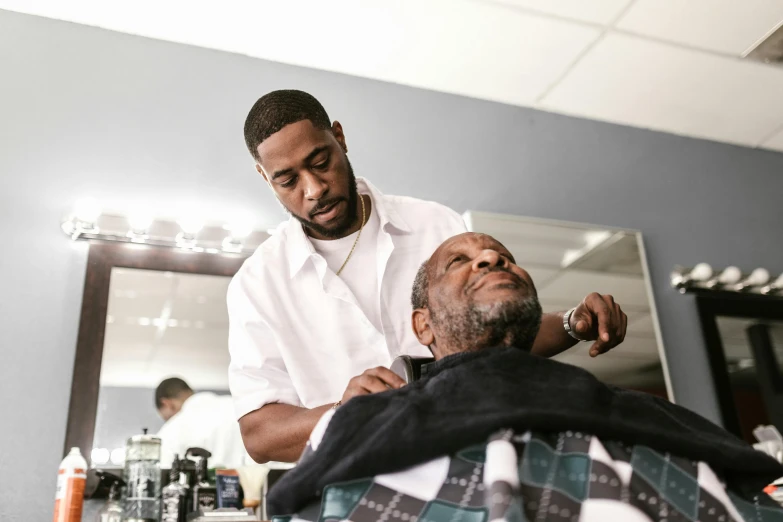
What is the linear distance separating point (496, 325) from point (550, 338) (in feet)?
0.74

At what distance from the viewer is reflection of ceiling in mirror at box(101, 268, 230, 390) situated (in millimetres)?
2162

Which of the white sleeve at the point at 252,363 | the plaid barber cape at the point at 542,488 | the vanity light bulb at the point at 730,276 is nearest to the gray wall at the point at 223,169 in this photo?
the vanity light bulb at the point at 730,276

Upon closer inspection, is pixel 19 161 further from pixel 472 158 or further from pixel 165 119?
pixel 472 158

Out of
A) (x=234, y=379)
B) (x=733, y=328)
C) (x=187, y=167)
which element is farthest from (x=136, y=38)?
(x=733, y=328)

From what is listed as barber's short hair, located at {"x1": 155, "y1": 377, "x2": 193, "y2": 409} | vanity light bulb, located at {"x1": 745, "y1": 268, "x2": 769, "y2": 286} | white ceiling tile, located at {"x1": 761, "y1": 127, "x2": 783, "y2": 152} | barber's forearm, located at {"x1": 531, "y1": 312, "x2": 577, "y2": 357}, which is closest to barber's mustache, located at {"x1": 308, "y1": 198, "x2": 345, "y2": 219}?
barber's forearm, located at {"x1": 531, "y1": 312, "x2": 577, "y2": 357}

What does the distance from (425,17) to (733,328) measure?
1842mm

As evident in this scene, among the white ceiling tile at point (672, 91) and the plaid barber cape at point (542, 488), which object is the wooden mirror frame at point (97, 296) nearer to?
the plaid barber cape at point (542, 488)

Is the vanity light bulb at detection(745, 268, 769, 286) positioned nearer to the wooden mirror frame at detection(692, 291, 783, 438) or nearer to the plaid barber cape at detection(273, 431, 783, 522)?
the wooden mirror frame at detection(692, 291, 783, 438)

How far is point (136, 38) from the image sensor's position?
8.55ft

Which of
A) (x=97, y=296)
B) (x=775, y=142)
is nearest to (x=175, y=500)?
(x=97, y=296)

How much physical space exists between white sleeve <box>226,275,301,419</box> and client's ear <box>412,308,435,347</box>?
0.33 meters

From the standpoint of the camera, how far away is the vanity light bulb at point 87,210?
2.25 m

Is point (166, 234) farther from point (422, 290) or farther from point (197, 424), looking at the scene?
point (422, 290)

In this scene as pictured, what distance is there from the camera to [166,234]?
2.36 metres
